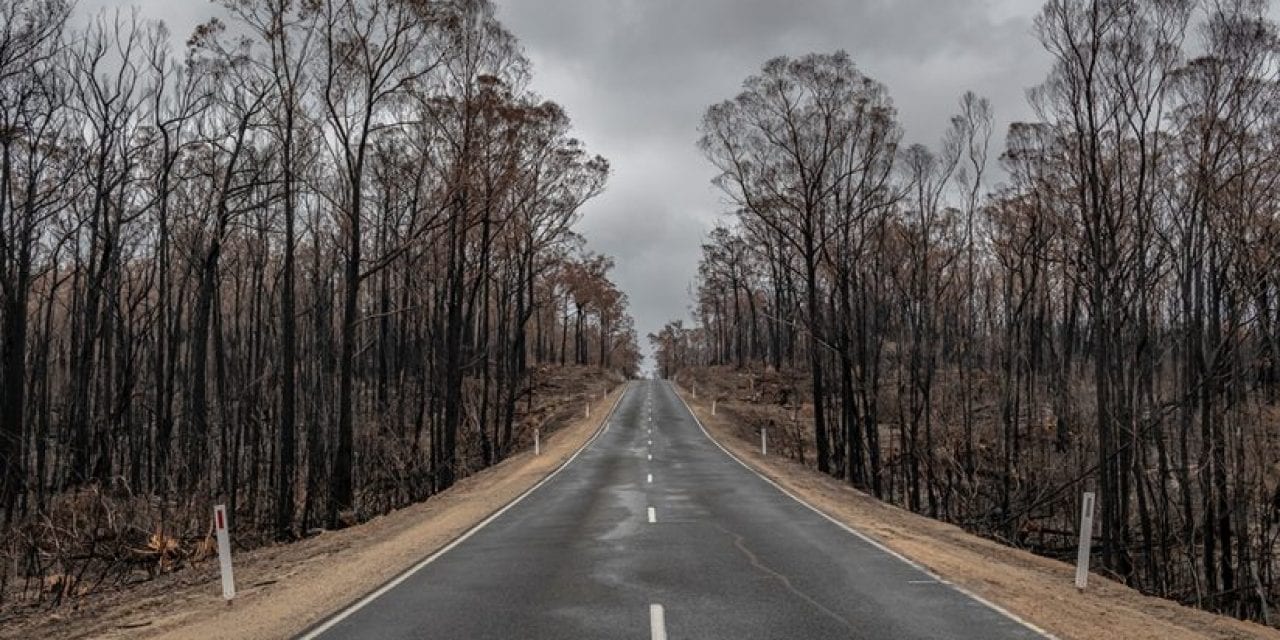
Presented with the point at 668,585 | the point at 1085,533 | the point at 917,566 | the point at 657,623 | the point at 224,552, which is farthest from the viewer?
the point at 917,566

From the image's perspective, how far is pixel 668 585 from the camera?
1025cm

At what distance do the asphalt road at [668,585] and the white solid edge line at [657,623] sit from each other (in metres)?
0.02

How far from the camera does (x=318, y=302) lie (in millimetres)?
35531

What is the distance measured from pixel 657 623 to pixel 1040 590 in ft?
17.9

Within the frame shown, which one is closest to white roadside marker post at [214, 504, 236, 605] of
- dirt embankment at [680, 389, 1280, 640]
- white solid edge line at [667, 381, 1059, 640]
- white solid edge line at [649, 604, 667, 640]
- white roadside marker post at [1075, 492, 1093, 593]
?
white solid edge line at [649, 604, 667, 640]

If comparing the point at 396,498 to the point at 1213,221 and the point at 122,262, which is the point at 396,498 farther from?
A: the point at 1213,221

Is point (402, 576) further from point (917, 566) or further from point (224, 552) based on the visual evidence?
point (917, 566)

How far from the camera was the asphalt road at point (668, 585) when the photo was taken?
8.20 meters

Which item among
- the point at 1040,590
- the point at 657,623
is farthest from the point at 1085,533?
the point at 657,623

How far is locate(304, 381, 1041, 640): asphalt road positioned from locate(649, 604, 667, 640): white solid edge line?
2 cm

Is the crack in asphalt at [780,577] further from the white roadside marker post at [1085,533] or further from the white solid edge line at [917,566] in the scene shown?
the white roadside marker post at [1085,533]

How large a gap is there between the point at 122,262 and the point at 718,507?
32.3m

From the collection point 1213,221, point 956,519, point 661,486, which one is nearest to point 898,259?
point 956,519

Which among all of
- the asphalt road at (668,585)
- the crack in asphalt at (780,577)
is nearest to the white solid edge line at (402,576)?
the asphalt road at (668,585)
